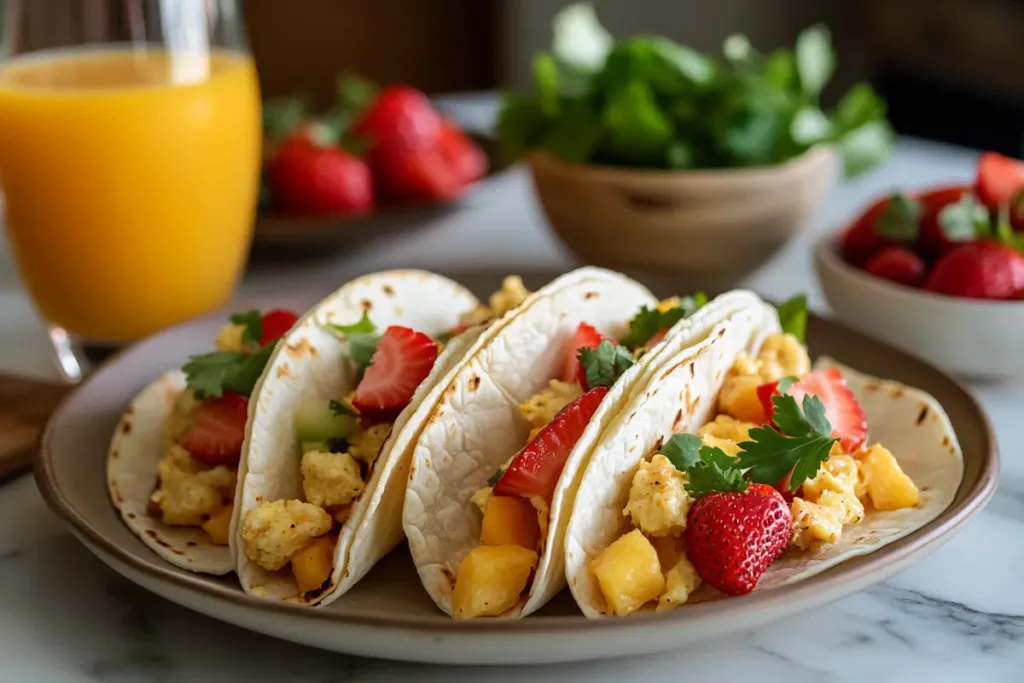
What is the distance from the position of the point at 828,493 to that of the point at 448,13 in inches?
233

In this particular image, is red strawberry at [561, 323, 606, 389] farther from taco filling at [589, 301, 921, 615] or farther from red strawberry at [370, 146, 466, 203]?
red strawberry at [370, 146, 466, 203]

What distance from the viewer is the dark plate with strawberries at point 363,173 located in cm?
232

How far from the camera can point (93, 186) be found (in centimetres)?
197

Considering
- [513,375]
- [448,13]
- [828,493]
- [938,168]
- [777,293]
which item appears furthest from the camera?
[448,13]

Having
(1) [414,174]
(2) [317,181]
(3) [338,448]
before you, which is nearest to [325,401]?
(3) [338,448]

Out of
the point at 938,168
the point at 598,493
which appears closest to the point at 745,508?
the point at 598,493

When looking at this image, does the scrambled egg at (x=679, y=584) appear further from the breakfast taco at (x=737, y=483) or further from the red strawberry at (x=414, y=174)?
the red strawberry at (x=414, y=174)

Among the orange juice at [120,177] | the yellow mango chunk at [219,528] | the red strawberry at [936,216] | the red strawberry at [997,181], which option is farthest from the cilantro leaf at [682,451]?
the orange juice at [120,177]

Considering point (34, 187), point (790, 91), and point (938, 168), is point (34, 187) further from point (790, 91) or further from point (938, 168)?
point (938, 168)

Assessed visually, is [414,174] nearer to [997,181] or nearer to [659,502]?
[997,181]

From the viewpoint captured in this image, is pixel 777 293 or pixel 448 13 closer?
pixel 777 293

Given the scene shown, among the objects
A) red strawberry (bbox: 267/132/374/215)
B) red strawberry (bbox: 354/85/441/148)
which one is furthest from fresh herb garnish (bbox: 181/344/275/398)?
red strawberry (bbox: 354/85/441/148)

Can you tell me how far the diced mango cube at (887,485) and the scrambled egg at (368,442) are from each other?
1.96 ft

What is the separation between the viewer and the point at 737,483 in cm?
122
